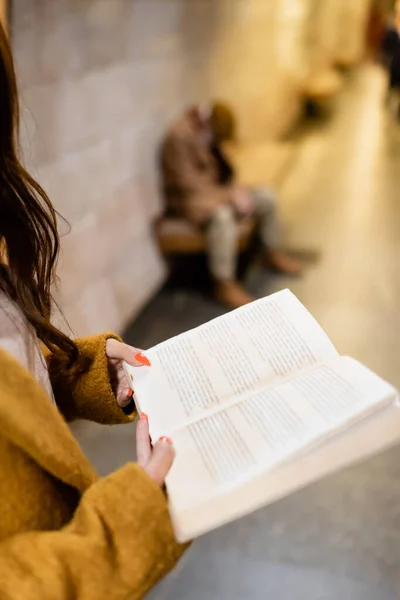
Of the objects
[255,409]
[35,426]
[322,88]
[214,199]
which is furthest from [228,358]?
[322,88]

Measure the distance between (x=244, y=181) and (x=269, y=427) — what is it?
2.11 m

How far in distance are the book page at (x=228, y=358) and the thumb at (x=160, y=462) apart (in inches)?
1.9

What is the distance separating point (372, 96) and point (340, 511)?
1.51m

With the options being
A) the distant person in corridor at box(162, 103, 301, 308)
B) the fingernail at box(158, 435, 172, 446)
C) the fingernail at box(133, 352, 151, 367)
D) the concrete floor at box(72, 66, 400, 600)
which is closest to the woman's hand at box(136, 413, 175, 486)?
the fingernail at box(158, 435, 172, 446)

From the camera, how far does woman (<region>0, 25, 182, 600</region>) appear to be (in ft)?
1.54

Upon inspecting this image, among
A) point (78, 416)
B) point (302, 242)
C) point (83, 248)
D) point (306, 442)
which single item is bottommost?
point (302, 242)

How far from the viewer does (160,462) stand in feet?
1.67

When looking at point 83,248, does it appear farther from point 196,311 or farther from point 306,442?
point 306,442

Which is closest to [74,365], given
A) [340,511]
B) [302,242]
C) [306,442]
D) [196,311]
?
[306,442]

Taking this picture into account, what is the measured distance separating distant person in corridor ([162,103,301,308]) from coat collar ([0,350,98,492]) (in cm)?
155

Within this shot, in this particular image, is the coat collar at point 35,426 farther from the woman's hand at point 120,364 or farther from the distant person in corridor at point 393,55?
the distant person in corridor at point 393,55

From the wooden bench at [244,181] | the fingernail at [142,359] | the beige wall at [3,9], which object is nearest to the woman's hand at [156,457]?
the fingernail at [142,359]

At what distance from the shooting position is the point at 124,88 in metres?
1.95

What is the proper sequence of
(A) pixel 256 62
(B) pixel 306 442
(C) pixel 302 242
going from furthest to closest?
(A) pixel 256 62 < (C) pixel 302 242 < (B) pixel 306 442
